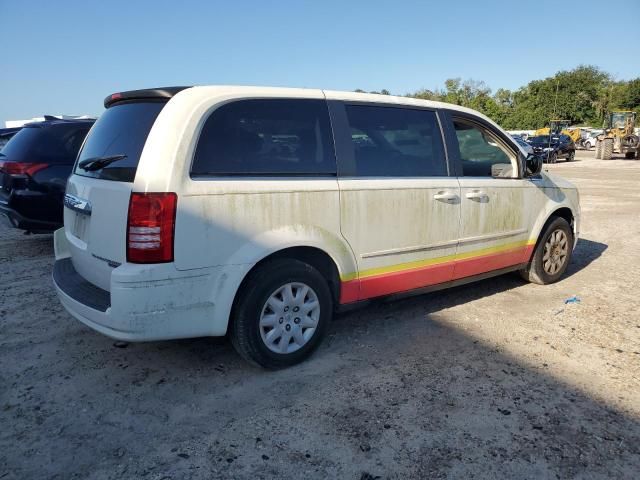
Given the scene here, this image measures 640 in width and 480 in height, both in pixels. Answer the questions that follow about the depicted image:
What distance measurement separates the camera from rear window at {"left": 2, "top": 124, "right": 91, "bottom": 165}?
5.97 m

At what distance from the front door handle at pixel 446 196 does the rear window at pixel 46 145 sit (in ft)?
15.6

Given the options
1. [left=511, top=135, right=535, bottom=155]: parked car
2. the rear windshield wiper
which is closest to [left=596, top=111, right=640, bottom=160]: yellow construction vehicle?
[left=511, top=135, right=535, bottom=155]: parked car

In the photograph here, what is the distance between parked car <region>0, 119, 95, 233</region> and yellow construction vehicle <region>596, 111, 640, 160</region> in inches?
1275

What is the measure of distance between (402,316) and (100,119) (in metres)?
2.92

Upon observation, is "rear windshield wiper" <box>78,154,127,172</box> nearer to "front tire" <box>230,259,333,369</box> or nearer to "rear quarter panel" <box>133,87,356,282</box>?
"rear quarter panel" <box>133,87,356,282</box>

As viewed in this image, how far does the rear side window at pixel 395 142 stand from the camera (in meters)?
3.52

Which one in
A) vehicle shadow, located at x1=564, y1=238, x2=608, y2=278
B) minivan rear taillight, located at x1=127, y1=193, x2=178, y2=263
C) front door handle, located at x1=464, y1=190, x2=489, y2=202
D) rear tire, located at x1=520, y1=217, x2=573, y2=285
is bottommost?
vehicle shadow, located at x1=564, y1=238, x2=608, y2=278

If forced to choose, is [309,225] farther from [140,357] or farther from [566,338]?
[566,338]

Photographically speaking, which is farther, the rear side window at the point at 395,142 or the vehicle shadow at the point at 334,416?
the rear side window at the point at 395,142

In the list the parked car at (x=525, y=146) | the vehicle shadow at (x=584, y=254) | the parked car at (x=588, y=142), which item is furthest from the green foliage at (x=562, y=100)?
the vehicle shadow at (x=584, y=254)

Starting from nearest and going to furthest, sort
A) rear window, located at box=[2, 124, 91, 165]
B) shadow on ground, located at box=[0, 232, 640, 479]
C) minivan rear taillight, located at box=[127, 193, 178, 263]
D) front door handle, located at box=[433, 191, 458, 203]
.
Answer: shadow on ground, located at box=[0, 232, 640, 479], minivan rear taillight, located at box=[127, 193, 178, 263], front door handle, located at box=[433, 191, 458, 203], rear window, located at box=[2, 124, 91, 165]

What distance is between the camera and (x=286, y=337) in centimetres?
320

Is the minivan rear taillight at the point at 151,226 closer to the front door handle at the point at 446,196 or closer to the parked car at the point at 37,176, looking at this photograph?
the front door handle at the point at 446,196

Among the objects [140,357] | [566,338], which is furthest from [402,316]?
[140,357]
